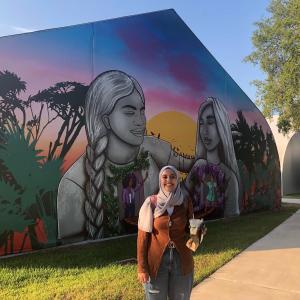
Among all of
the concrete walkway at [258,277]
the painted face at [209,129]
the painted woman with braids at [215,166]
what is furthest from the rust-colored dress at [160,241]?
the painted face at [209,129]

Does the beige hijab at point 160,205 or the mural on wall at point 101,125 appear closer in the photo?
the beige hijab at point 160,205

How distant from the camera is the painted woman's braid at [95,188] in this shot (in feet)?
31.6

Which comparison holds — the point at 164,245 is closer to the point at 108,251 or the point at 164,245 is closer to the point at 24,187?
the point at 108,251

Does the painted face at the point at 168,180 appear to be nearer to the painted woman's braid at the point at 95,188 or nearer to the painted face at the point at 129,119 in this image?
the painted woman's braid at the point at 95,188

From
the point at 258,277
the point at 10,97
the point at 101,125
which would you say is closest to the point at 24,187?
the point at 10,97

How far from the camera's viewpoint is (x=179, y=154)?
41.9 ft

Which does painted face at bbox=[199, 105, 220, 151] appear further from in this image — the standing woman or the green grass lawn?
the standing woman

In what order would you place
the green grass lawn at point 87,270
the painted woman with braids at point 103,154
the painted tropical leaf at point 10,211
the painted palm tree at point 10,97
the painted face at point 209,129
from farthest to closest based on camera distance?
1. the painted face at point 209,129
2. the painted woman with braids at point 103,154
3. the painted palm tree at point 10,97
4. the painted tropical leaf at point 10,211
5. the green grass lawn at point 87,270

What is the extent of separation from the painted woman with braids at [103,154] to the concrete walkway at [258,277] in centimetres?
309

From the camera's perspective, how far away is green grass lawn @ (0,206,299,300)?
5883mm

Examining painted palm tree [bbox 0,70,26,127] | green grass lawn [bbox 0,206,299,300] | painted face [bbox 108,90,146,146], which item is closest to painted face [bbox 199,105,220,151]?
painted face [bbox 108,90,146,146]

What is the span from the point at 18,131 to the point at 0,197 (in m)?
1.22

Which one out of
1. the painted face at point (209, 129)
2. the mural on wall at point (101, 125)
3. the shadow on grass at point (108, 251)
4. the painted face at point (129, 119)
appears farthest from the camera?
the painted face at point (209, 129)

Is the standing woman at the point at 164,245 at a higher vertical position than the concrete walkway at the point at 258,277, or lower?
higher
